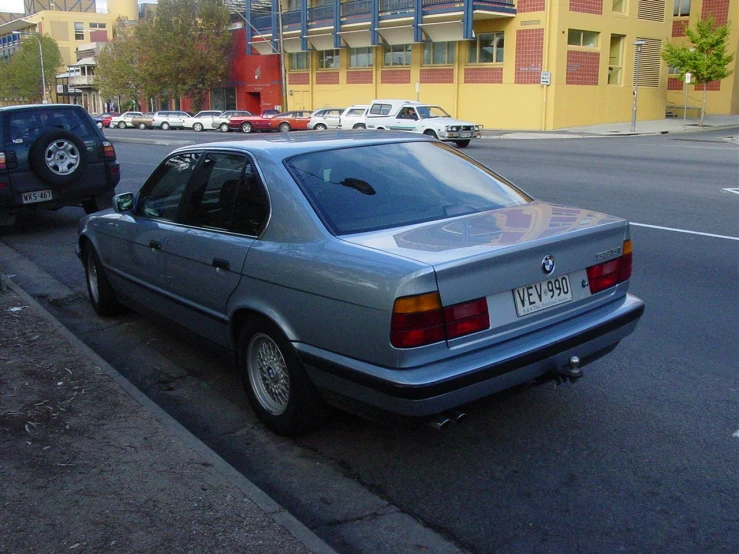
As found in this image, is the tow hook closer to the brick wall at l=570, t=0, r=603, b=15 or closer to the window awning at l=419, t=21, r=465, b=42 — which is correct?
the brick wall at l=570, t=0, r=603, b=15

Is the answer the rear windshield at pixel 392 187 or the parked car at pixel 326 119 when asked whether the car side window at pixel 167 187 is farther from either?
the parked car at pixel 326 119

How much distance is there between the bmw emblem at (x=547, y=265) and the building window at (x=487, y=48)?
39060 mm

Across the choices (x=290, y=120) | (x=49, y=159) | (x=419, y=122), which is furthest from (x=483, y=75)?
(x=49, y=159)

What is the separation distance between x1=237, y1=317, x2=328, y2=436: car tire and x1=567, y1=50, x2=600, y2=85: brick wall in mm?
37860

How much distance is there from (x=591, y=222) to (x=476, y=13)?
3755cm

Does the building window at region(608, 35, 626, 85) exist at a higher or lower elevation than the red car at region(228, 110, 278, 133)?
higher

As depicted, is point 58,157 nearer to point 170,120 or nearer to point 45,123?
point 45,123

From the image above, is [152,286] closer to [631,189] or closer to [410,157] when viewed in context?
[410,157]

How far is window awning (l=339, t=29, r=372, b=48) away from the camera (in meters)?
47.6

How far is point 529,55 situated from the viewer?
39312mm

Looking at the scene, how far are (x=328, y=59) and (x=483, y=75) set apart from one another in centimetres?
1412

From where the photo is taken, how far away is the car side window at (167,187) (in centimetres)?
528

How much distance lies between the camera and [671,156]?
→ 2225cm

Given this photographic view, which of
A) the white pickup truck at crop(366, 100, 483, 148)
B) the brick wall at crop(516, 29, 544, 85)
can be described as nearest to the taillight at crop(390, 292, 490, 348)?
the white pickup truck at crop(366, 100, 483, 148)
